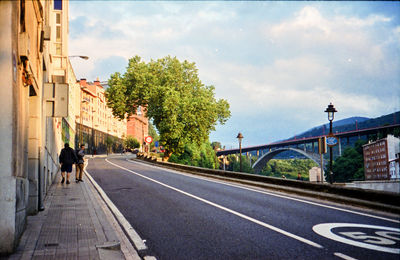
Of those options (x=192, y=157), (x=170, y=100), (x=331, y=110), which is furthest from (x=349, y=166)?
(x=331, y=110)

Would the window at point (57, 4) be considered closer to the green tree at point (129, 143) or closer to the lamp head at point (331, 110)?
the lamp head at point (331, 110)

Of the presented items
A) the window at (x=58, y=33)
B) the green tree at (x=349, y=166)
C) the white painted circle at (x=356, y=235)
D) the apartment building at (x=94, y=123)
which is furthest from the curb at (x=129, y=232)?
the green tree at (x=349, y=166)

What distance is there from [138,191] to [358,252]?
31.0 feet

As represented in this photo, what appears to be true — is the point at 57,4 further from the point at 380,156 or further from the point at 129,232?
the point at 380,156

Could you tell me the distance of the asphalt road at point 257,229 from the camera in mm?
5547

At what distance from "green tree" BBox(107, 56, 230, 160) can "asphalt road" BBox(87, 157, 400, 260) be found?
27.2 meters

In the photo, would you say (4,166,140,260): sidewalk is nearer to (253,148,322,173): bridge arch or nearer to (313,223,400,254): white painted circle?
(313,223,400,254): white painted circle

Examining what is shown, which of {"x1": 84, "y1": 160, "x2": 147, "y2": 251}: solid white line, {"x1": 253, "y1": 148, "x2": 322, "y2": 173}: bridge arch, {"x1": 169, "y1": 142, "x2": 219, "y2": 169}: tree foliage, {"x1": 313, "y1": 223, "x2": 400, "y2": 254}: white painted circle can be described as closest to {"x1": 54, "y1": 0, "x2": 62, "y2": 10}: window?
{"x1": 84, "y1": 160, "x2": 147, "y2": 251}: solid white line

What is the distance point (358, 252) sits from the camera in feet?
18.1

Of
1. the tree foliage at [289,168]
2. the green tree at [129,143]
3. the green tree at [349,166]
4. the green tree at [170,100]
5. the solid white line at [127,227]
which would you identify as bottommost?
the tree foliage at [289,168]

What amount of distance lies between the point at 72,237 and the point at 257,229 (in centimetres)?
352

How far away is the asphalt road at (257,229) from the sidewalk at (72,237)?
558 mm

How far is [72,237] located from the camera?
6027mm

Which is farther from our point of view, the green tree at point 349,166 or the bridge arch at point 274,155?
the green tree at point 349,166
